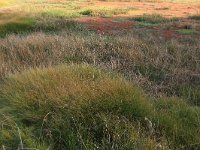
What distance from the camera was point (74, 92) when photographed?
17.4 ft

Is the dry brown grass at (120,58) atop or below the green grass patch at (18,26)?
atop

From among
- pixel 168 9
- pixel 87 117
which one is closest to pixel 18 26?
pixel 87 117

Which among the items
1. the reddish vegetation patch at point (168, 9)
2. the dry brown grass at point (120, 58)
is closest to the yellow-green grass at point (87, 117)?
the dry brown grass at point (120, 58)

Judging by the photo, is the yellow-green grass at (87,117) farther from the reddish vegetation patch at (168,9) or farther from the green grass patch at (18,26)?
the reddish vegetation patch at (168,9)

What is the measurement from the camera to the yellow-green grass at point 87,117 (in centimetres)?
455

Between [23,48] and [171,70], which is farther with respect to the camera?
[23,48]

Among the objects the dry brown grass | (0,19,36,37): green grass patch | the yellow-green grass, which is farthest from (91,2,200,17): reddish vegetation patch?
the yellow-green grass

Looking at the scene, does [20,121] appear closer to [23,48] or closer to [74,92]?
[74,92]

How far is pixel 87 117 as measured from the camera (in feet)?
16.3

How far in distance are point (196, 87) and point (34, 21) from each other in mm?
14658

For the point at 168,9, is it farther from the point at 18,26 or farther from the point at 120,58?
the point at 120,58

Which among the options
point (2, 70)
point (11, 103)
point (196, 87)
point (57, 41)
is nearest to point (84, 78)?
point (11, 103)

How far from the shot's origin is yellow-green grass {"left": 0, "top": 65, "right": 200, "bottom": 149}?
4555 mm

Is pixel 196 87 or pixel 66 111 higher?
pixel 66 111
